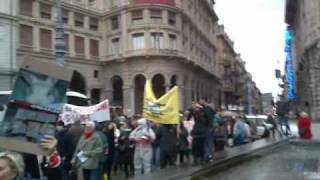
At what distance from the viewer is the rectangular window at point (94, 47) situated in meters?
58.5

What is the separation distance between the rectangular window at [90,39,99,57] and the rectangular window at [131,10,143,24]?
520 centimetres

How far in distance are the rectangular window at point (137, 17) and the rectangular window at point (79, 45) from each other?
5.75 metres

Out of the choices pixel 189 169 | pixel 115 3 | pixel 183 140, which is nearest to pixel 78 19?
pixel 115 3

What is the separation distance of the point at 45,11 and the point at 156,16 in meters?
11.4

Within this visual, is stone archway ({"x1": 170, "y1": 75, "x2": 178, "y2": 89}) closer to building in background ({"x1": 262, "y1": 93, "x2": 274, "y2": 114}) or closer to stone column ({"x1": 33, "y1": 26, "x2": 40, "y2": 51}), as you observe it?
building in background ({"x1": 262, "y1": 93, "x2": 274, "y2": 114})

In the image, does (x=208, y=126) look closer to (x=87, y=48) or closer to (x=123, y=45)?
(x=123, y=45)

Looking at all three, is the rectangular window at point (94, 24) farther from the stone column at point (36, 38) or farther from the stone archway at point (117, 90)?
the stone column at point (36, 38)

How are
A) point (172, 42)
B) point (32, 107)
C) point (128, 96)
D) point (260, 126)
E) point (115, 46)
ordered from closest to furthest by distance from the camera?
point (32, 107), point (260, 126), point (128, 96), point (172, 42), point (115, 46)

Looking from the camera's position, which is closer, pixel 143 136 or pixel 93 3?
pixel 143 136

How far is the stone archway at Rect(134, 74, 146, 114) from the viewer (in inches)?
2270

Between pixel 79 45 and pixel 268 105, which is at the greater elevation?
pixel 79 45

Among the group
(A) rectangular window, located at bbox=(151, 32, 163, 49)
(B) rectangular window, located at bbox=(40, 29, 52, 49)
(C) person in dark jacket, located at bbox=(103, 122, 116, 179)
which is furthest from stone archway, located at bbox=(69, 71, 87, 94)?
(C) person in dark jacket, located at bbox=(103, 122, 116, 179)

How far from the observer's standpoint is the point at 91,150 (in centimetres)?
1038

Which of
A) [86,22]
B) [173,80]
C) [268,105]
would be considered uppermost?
[86,22]
